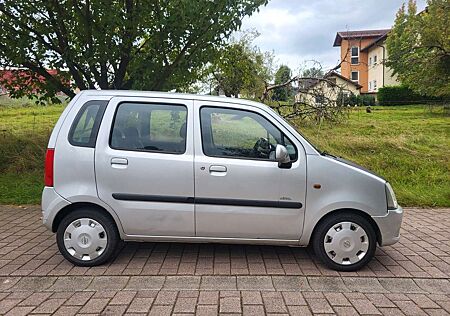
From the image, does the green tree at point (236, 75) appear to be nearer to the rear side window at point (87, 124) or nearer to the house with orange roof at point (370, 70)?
the rear side window at point (87, 124)

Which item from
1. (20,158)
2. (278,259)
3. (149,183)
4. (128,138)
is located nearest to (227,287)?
(278,259)

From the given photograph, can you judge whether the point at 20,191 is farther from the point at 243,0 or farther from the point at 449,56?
the point at 449,56

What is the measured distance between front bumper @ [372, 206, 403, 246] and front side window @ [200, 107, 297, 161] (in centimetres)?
115

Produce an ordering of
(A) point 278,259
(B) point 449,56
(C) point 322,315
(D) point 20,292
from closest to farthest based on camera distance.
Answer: (C) point 322,315
(D) point 20,292
(A) point 278,259
(B) point 449,56

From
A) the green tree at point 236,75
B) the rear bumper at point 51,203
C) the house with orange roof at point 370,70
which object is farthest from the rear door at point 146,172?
the house with orange roof at point 370,70

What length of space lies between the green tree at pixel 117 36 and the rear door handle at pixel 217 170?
3816 millimetres

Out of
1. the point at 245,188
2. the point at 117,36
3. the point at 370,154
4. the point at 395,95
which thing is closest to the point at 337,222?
the point at 245,188

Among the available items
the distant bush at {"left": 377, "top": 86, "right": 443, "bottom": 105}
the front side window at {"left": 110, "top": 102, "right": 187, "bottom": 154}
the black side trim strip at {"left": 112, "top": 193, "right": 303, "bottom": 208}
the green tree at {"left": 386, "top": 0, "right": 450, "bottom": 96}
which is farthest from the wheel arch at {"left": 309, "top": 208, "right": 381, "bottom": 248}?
the distant bush at {"left": 377, "top": 86, "right": 443, "bottom": 105}

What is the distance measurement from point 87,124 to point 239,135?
5.47 feet

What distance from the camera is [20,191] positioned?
7375mm

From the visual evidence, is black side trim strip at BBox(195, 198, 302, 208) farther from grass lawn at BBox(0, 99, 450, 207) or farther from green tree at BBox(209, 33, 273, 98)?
green tree at BBox(209, 33, 273, 98)

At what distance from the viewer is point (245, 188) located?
3854 mm

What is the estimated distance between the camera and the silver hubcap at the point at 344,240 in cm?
393

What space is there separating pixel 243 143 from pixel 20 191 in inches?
219
